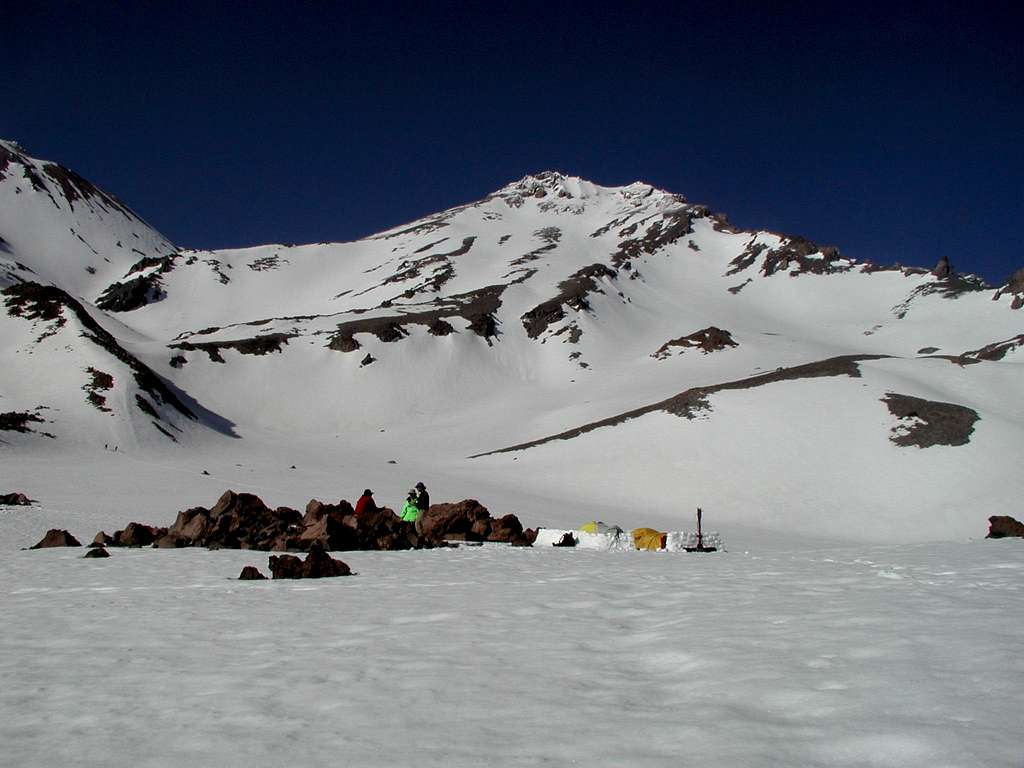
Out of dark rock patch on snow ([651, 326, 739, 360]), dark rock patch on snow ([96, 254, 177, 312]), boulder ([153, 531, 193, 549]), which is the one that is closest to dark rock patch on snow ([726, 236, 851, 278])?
dark rock patch on snow ([651, 326, 739, 360])

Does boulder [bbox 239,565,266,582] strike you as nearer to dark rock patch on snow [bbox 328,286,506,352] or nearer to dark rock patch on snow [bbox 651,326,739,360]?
dark rock patch on snow [bbox 328,286,506,352]

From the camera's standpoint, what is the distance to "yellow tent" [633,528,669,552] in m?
18.9

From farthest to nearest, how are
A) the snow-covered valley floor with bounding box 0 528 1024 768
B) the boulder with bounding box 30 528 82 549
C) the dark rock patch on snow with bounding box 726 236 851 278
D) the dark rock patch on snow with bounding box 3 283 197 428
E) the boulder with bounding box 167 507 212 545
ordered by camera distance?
the dark rock patch on snow with bounding box 726 236 851 278, the dark rock patch on snow with bounding box 3 283 197 428, the boulder with bounding box 167 507 212 545, the boulder with bounding box 30 528 82 549, the snow-covered valley floor with bounding box 0 528 1024 768

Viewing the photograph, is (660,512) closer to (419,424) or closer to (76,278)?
(419,424)

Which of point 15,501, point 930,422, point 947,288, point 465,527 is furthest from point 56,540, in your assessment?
point 947,288

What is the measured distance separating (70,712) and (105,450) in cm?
4681

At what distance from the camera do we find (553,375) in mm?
90312

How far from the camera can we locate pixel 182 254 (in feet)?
529

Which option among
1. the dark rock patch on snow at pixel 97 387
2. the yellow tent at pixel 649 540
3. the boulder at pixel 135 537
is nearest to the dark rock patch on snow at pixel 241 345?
the dark rock patch on snow at pixel 97 387

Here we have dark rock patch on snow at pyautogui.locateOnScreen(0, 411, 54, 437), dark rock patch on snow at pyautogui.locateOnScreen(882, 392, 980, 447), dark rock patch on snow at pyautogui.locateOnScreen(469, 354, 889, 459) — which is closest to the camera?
dark rock patch on snow at pyautogui.locateOnScreen(882, 392, 980, 447)

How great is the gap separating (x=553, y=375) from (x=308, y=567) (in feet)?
259

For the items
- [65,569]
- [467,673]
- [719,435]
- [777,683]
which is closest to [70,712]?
[467,673]

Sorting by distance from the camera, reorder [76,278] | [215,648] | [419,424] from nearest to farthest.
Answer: [215,648]
[419,424]
[76,278]

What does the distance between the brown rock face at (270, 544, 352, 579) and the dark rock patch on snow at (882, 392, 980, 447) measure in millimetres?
36224
